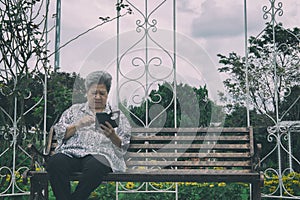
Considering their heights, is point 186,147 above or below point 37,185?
above

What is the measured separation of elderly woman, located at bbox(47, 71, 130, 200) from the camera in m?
2.74

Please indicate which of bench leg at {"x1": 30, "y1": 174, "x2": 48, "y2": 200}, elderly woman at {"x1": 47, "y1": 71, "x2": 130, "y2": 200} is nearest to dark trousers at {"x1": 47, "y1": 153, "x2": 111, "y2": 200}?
elderly woman at {"x1": 47, "y1": 71, "x2": 130, "y2": 200}

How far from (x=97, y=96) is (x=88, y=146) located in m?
0.34

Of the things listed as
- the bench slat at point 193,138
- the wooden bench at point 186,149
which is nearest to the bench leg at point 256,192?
the wooden bench at point 186,149

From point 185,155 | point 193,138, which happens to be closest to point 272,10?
point 193,138

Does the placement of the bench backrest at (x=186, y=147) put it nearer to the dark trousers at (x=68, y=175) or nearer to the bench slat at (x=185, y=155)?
the bench slat at (x=185, y=155)

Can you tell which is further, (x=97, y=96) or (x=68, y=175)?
(x=97, y=96)

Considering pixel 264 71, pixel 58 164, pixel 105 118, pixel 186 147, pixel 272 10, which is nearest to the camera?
pixel 58 164

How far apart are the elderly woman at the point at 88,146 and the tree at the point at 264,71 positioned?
5.41 ft

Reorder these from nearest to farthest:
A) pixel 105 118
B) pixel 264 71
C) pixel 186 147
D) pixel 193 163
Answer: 1. pixel 105 118
2. pixel 193 163
3. pixel 186 147
4. pixel 264 71

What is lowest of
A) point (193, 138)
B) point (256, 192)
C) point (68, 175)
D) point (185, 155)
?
point (256, 192)

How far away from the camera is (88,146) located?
3.02 metres

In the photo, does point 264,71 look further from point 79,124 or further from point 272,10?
point 79,124

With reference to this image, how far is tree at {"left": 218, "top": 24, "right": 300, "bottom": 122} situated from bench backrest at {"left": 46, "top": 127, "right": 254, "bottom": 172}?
1.08 m
